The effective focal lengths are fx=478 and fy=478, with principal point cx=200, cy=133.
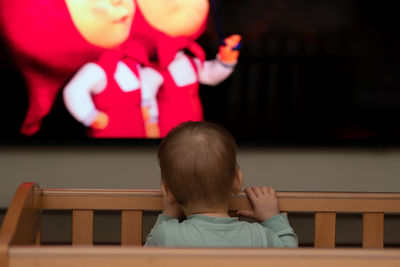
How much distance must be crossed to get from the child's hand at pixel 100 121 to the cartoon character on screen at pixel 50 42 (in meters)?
0.15

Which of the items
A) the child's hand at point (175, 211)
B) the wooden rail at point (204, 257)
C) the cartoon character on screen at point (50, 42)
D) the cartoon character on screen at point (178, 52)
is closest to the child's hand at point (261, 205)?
the child's hand at point (175, 211)

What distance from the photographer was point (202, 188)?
29.5 inches

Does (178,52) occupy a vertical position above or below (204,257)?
above

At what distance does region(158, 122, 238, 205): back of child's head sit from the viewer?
734mm

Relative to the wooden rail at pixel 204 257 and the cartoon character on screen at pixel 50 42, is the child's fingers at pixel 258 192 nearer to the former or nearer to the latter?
the wooden rail at pixel 204 257

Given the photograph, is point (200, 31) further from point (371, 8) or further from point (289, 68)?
point (371, 8)

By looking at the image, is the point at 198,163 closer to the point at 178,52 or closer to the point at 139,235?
the point at 139,235

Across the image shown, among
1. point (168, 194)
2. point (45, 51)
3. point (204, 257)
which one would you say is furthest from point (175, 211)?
point (45, 51)

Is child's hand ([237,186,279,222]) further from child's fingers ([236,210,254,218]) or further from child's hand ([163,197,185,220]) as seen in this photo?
child's hand ([163,197,185,220])

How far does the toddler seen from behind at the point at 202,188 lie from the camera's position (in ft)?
2.41

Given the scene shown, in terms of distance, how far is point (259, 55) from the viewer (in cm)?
158

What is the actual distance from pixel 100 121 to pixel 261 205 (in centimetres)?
84

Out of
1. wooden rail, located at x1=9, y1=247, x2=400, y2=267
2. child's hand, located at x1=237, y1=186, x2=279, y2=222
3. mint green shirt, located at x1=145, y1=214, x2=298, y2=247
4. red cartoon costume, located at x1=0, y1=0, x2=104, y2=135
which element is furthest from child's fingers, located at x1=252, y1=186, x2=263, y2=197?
red cartoon costume, located at x1=0, y1=0, x2=104, y2=135

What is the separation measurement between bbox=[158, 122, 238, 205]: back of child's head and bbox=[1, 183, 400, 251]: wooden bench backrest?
0.17 metres
